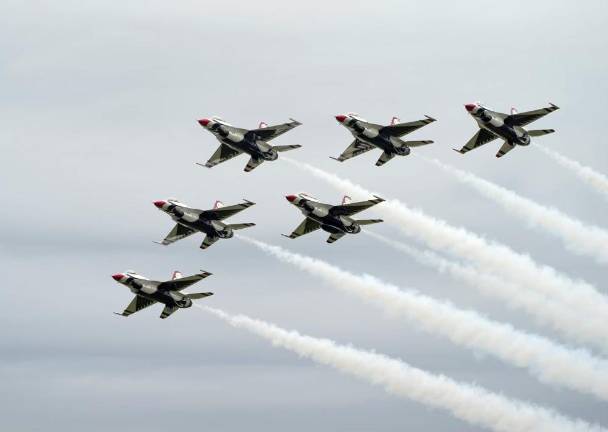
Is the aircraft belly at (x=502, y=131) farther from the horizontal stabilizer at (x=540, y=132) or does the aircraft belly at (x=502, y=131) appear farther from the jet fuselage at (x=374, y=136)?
the jet fuselage at (x=374, y=136)

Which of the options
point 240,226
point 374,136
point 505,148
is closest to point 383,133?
point 374,136

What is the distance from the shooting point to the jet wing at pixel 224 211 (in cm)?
18950

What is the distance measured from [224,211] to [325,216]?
35.7 ft

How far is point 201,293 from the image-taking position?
18600cm

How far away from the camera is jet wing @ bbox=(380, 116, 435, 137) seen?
187 m

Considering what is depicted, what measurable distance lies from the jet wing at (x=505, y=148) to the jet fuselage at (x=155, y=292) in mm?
35736

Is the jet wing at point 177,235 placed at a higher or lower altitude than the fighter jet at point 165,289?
higher

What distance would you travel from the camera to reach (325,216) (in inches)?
7372

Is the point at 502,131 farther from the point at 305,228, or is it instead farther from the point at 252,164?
the point at 252,164

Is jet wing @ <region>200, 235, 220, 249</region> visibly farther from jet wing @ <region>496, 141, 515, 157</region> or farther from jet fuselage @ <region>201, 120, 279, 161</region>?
jet wing @ <region>496, 141, 515, 157</region>

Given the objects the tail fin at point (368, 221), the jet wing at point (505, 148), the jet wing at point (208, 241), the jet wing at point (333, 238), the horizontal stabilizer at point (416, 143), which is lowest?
the jet wing at point (208, 241)

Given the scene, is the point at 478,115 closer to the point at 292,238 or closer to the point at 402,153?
the point at 402,153

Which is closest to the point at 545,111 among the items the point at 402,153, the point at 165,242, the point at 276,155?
the point at 402,153

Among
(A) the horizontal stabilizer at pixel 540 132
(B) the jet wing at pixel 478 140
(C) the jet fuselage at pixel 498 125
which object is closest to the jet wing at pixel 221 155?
(B) the jet wing at pixel 478 140
